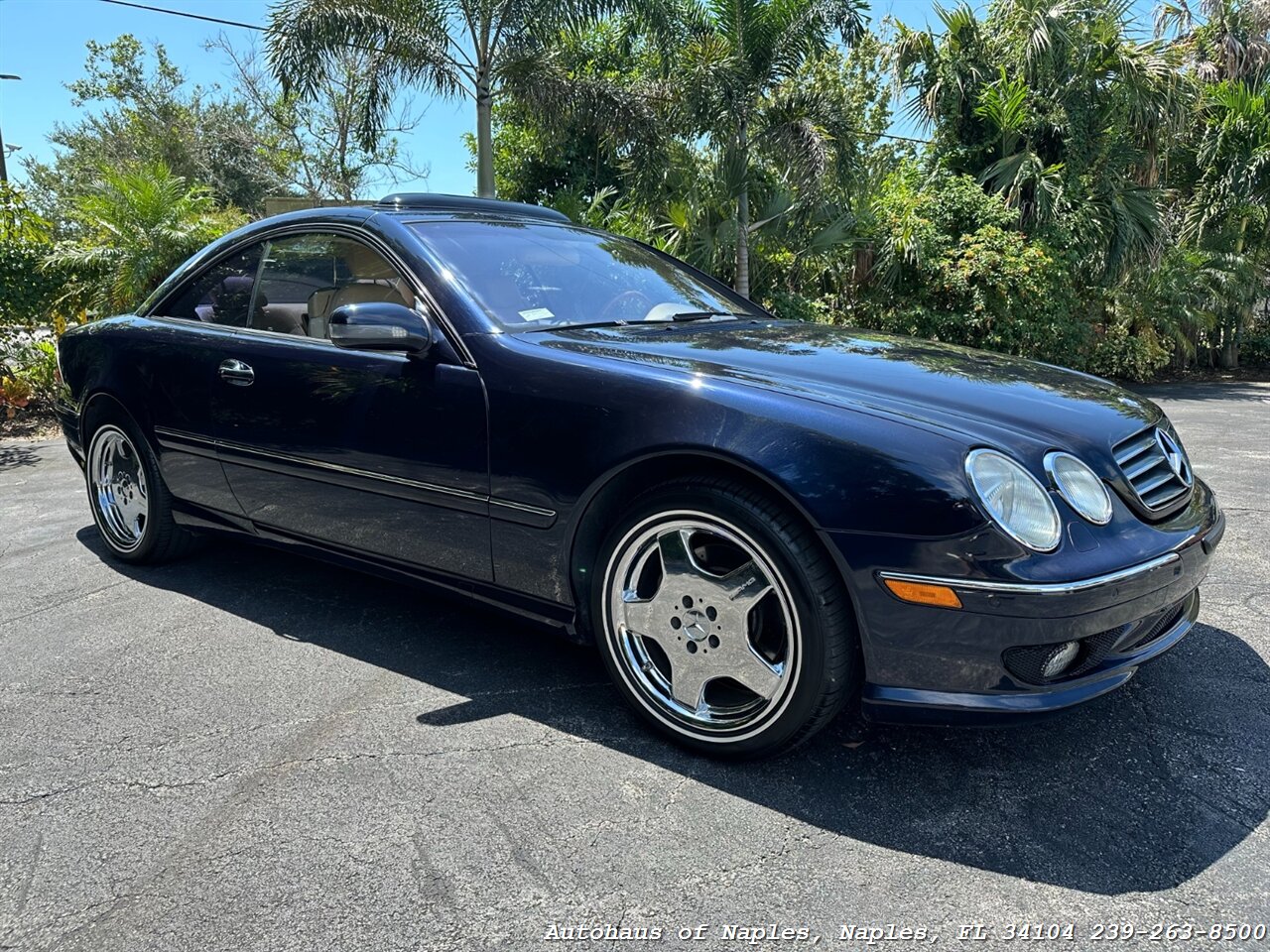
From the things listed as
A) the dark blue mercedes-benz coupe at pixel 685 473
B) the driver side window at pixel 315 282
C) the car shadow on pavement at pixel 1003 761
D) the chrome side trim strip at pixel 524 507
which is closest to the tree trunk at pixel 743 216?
the dark blue mercedes-benz coupe at pixel 685 473

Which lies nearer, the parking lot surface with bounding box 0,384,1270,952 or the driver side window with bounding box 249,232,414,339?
the parking lot surface with bounding box 0,384,1270,952

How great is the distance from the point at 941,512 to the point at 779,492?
387 millimetres

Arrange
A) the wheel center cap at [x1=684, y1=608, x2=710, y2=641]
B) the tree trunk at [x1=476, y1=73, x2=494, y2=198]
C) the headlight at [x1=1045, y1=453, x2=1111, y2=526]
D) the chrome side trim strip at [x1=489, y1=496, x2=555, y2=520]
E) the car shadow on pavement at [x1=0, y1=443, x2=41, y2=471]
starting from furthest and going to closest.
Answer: the tree trunk at [x1=476, y1=73, x2=494, y2=198], the car shadow on pavement at [x1=0, y1=443, x2=41, y2=471], the chrome side trim strip at [x1=489, y1=496, x2=555, y2=520], the wheel center cap at [x1=684, y1=608, x2=710, y2=641], the headlight at [x1=1045, y1=453, x2=1111, y2=526]

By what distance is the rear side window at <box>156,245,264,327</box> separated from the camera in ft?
12.5

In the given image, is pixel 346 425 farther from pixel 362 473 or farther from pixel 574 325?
pixel 574 325

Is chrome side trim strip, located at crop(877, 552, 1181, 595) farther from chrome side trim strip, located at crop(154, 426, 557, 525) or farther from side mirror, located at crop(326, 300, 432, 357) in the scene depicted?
side mirror, located at crop(326, 300, 432, 357)

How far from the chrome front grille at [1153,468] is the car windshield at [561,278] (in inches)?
61.4

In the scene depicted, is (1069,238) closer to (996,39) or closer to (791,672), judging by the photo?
(996,39)

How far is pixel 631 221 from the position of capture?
14.1 meters

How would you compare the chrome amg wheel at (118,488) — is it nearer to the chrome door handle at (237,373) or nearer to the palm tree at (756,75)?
the chrome door handle at (237,373)

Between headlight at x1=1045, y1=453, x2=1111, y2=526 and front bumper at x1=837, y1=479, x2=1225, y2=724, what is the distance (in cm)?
15

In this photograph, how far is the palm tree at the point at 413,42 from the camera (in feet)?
41.7

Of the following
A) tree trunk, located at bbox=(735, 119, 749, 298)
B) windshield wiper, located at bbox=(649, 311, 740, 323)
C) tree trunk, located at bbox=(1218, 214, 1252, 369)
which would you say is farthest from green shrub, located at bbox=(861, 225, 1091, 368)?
windshield wiper, located at bbox=(649, 311, 740, 323)

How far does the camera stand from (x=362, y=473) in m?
3.17
